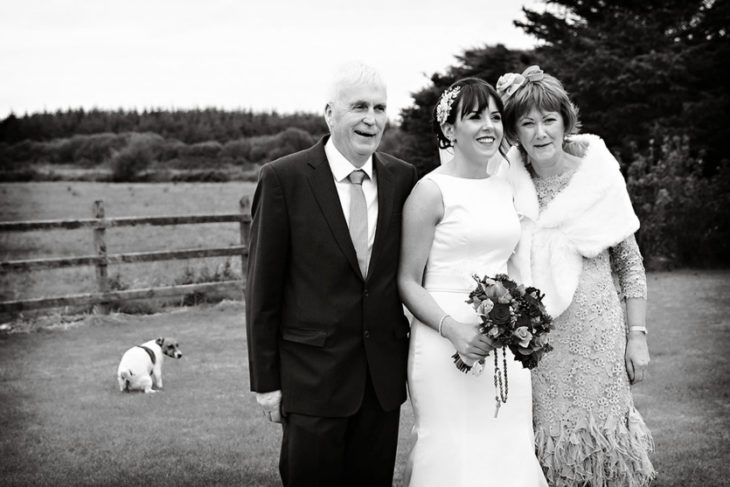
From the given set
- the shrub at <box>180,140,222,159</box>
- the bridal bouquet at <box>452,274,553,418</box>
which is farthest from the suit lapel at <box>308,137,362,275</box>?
the shrub at <box>180,140,222,159</box>

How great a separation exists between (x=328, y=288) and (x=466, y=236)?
0.69 meters

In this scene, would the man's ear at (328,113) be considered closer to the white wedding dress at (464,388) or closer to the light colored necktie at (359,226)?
the light colored necktie at (359,226)

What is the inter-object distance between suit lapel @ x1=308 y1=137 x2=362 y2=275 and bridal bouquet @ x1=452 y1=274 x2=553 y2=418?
0.58 metres

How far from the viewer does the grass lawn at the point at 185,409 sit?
18.1 feet

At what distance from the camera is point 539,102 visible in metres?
3.54

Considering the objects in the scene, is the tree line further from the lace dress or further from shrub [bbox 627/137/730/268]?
the lace dress

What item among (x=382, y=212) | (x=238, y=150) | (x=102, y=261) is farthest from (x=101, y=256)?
(x=238, y=150)

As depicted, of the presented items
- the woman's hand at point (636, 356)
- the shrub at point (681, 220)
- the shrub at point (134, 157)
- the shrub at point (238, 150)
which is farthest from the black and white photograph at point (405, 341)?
the shrub at point (238, 150)

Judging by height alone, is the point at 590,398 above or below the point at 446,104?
below

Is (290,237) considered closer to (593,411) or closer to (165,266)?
(593,411)

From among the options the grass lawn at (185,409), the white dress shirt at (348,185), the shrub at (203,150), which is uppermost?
the white dress shirt at (348,185)

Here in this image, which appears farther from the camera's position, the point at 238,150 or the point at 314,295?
the point at 238,150

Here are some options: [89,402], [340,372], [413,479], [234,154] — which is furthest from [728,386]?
[234,154]

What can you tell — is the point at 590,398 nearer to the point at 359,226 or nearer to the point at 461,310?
the point at 461,310
